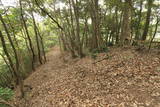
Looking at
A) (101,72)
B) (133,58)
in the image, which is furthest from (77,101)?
(133,58)

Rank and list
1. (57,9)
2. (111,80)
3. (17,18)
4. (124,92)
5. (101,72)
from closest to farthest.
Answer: (124,92) < (111,80) < (101,72) < (17,18) < (57,9)

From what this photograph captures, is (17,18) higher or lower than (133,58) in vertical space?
higher

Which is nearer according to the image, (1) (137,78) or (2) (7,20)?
(1) (137,78)

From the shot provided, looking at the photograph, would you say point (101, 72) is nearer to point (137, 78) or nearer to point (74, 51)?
point (137, 78)

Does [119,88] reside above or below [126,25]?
below

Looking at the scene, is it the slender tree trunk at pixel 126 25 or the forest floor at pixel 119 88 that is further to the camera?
the slender tree trunk at pixel 126 25

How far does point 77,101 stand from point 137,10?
1077 cm

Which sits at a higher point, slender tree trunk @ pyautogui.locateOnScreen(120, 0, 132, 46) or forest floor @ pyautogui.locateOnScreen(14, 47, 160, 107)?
slender tree trunk @ pyautogui.locateOnScreen(120, 0, 132, 46)

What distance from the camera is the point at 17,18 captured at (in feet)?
30.7

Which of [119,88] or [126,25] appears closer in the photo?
[119,88]

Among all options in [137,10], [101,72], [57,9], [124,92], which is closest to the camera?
[124,92]

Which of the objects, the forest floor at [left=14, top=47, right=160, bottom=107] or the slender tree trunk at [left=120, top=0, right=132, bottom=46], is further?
the slender tree trunk at [left=120, top=0, right=132, bottom=46]

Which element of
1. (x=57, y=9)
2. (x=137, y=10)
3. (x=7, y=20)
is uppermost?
(x=57, y=9)

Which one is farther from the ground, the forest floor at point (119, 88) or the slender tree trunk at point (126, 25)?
the slender tree trunk at point (126, 25)
